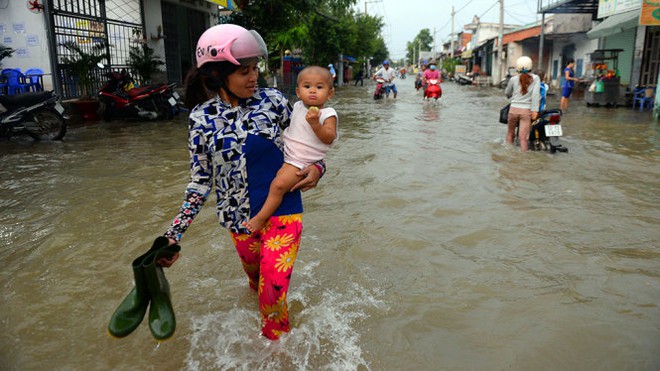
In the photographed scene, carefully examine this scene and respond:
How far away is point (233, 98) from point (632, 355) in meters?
2.44

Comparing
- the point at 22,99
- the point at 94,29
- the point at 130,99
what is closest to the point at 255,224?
the point at 22,99

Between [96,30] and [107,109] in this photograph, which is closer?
[107,109]

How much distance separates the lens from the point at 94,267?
3.91m

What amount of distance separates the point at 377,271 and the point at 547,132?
5.59 metres

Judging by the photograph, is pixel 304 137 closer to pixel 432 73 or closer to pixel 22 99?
pixel 22 99

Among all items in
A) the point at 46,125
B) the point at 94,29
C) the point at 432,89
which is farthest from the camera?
the point at 432,89

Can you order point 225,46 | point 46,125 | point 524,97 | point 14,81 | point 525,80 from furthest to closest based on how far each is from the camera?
point 14,81 → point 46,125 → point 524,97 → point 525,80 → point 225,46

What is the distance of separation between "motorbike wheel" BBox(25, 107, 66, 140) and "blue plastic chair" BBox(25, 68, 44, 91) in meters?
1.57

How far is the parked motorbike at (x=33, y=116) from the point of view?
918 centimetres

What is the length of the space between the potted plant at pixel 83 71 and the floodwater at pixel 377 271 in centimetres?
453

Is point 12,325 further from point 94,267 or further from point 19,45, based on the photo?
point 19,45

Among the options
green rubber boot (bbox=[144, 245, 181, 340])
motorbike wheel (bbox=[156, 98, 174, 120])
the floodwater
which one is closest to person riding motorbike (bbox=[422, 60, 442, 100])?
motorbike wheel (bbox=[156, 98, 174, 120])

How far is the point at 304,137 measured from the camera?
2.48 meters

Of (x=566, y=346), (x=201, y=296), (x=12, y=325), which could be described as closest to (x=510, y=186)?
(x=566, y=346)
